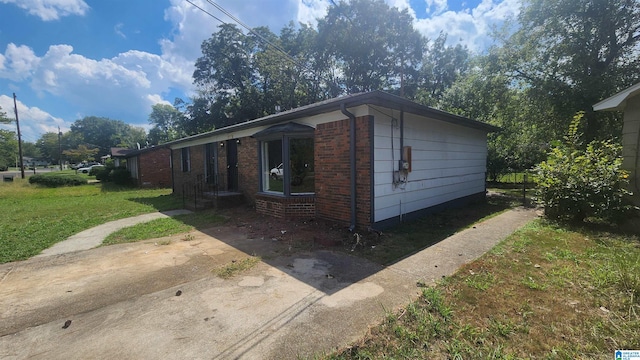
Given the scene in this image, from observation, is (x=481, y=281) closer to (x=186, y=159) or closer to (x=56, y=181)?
(x=186, y=159)

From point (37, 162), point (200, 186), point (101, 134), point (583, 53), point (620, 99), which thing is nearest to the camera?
point (620, 99)

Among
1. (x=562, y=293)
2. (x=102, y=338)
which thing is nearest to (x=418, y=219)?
(x=562, y=293)

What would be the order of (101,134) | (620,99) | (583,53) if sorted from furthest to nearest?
1. (101,134)
2. (583,53)
3. (620,99)

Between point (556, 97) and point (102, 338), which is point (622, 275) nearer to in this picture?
point (102, 338)

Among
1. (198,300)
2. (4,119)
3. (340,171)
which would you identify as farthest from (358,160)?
(4,119)

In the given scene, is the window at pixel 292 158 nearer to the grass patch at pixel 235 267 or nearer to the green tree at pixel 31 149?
the grass patch at pixel 235 267

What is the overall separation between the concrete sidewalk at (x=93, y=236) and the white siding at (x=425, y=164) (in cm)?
599

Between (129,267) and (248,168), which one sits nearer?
(129,267)

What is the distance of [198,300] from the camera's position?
3.07m

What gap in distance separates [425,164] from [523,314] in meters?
4.93

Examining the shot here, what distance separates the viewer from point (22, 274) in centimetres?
399

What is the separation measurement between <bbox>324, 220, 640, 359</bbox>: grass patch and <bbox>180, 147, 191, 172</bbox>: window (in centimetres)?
1245

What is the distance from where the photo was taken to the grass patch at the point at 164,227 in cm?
588

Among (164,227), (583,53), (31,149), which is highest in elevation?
(31,149)
